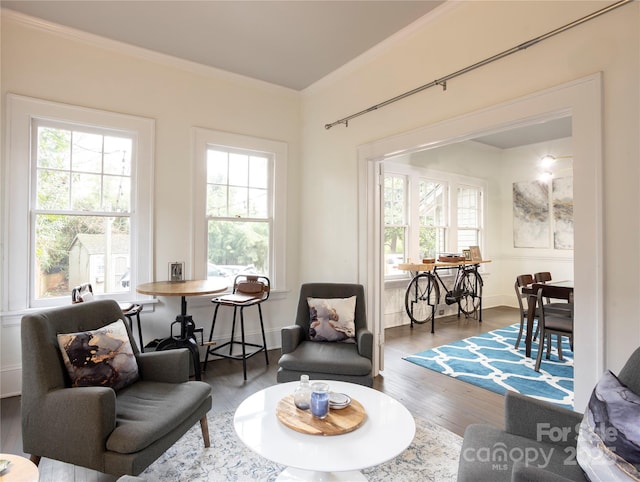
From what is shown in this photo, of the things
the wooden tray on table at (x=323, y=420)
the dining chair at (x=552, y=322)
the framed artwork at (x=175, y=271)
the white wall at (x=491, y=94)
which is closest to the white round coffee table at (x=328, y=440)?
the wooden tray on table at (x=323, y=420)

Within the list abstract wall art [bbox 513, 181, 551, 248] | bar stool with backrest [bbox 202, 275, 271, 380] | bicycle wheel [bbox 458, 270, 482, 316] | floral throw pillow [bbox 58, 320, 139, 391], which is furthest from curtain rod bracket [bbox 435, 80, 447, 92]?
abstract wall art [bbox 513, 181, 551, 248]

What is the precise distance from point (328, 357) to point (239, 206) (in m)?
2.17

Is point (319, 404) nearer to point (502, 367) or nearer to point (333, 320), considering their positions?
point (333, 320)

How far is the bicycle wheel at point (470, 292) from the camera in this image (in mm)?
5816

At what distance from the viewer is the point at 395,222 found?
543 centimetres

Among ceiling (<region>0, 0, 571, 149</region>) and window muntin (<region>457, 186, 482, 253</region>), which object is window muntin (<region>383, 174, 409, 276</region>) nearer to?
window muntin (<region>457, 186, 482, 253</region>)

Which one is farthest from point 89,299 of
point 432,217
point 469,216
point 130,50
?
point 469,216

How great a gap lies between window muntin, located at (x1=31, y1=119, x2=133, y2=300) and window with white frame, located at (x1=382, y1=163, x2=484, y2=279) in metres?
3.55

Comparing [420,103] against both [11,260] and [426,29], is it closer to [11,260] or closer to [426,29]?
[426,29]

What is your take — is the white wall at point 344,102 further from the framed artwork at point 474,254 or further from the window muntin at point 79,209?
the framed artwork at point 474,254

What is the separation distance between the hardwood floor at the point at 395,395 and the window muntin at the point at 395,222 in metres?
1.46

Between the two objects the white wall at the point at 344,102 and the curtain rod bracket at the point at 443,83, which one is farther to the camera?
the curtain rod bracket at the point at 443,83

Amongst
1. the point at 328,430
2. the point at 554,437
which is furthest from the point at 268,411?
the point at 554,437

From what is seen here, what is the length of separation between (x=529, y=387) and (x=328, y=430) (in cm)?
248
